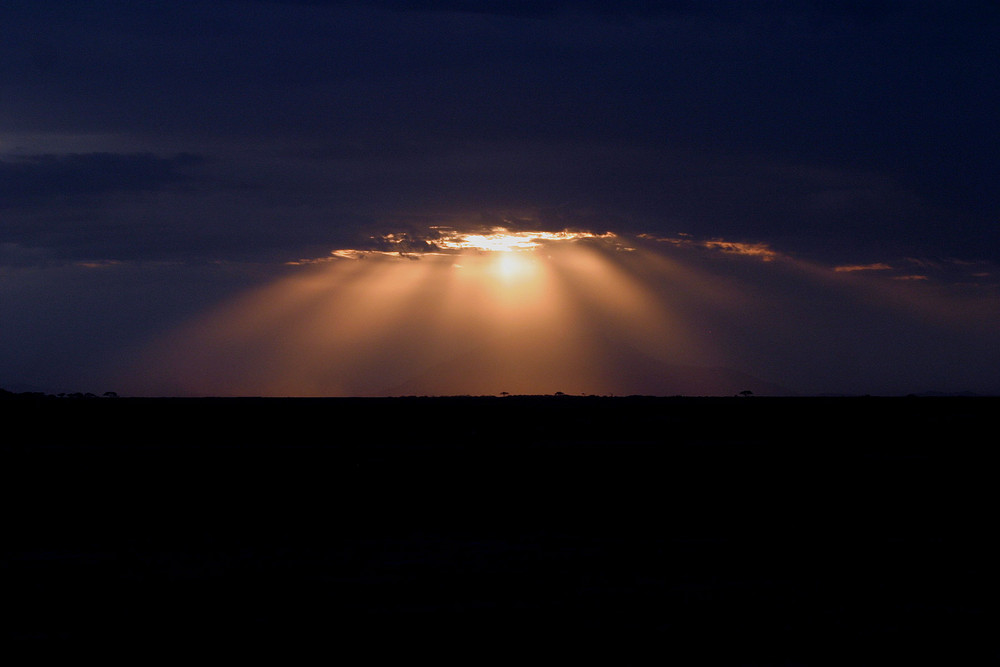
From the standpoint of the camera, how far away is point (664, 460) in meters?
42.9

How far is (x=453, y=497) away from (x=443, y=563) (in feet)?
36.4

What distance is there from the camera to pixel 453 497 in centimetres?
3195

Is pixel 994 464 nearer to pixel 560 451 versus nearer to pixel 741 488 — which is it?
pixel 741 488

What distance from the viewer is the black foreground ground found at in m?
15.2

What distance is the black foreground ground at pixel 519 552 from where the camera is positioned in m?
15.2

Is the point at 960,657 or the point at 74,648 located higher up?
the point at 74,648

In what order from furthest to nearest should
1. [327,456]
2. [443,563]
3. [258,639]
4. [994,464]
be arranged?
[327,456] → [994,464] → [443,563] → [258,639]

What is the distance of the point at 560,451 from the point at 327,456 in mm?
11461

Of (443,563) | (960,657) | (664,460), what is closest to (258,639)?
(443,563)

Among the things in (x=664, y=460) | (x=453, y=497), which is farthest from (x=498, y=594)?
(x=664, y=460)

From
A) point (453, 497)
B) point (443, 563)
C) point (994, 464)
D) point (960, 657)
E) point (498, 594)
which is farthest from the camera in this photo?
point (994, 464)

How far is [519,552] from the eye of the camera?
875 inches

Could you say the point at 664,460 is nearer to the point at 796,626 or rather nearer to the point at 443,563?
the point at 443,563

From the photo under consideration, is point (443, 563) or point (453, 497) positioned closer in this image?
point (443, 563)
